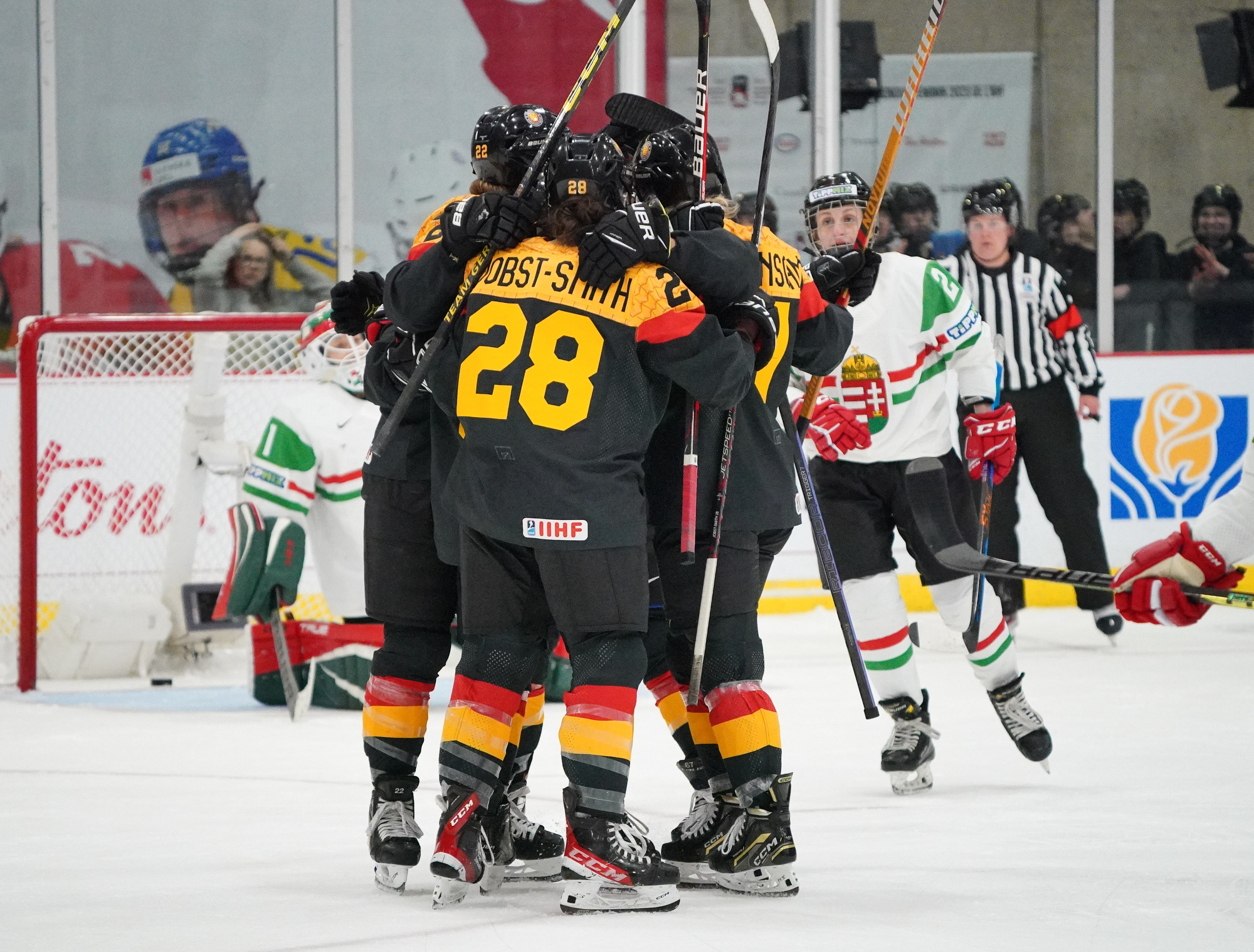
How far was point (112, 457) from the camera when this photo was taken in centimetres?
507

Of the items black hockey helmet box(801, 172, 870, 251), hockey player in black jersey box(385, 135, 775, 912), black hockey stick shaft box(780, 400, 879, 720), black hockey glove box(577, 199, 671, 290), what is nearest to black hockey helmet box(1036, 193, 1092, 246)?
black hockey helmet box(801, 172, 870, 251)

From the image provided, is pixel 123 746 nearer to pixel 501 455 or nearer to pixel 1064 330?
pixel 501 455

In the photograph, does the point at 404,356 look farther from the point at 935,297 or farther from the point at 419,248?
the point at 935,297

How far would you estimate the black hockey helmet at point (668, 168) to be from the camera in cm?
270

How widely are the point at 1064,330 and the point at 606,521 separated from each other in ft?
12.2

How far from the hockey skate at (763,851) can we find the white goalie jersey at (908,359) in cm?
122

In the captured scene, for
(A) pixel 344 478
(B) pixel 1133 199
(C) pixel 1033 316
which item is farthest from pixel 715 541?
(B) pixel 1133 199

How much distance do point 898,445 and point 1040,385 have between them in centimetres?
244

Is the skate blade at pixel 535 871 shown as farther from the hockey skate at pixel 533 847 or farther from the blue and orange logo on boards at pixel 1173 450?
the blue and orange logo on boards at pixel 1173 450

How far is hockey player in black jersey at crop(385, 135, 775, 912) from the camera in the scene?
94.9 inches

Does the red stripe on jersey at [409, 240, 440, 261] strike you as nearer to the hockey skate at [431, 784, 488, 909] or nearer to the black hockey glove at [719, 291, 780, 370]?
the black hockey glove at [719, 291, 780, 370]

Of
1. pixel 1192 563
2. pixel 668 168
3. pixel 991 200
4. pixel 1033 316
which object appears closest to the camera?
pixel 1192 563

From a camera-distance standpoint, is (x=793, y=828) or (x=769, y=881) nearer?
(x=769, y=881)

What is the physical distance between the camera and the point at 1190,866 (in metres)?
2.71
